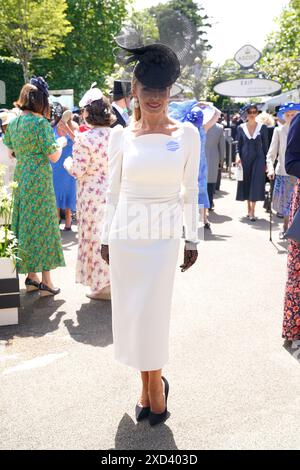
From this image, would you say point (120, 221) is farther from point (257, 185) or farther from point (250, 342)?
point (257, 185)

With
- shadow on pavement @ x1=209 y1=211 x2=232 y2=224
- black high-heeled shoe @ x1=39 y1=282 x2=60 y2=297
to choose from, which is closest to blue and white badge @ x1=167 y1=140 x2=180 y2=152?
black high-heeled shoe @ x1=39 y1=282 x2=60 y2=297

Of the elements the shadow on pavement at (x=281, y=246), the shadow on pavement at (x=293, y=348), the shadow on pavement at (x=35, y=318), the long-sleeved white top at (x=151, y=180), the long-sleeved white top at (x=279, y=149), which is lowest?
the shadow on pavement at (x=281, y=246)

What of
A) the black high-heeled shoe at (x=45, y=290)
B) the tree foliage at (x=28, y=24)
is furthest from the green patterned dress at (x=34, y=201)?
the tree foliage at (x=28, y=24)

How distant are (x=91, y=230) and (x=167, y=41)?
8.27ft

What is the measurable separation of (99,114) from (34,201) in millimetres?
1066

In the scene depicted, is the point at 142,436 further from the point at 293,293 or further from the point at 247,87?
the point at 247,87

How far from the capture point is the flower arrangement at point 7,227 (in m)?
4.93

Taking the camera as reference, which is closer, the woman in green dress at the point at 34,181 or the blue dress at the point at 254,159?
the woman in green dress at the point at 34,181

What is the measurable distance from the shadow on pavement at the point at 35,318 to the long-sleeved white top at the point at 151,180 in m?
1.98

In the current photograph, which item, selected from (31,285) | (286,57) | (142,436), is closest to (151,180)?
(142,436)

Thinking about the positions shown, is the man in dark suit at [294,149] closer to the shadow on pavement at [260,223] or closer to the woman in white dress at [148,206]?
the woman in white dress at [148,206]

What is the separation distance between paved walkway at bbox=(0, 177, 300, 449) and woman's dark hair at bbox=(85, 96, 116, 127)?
1.78 metres

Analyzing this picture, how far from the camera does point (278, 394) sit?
11.9 ft

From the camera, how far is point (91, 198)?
534cm
